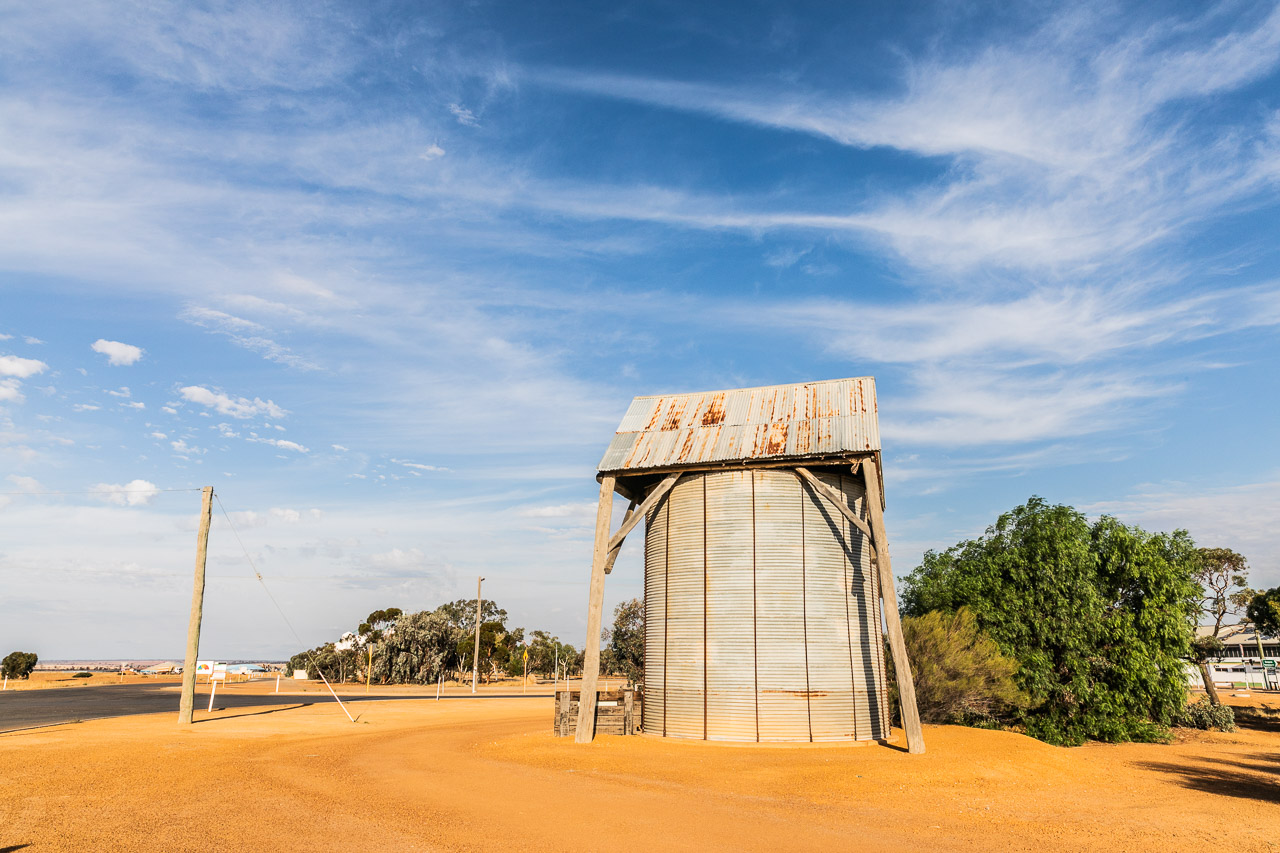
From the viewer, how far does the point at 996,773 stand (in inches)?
693

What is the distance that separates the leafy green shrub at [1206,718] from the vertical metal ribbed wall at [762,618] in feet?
69.2

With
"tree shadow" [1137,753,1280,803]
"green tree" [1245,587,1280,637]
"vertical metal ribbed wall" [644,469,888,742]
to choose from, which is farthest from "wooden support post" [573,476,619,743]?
"green tree" [1245,587,1280,637]

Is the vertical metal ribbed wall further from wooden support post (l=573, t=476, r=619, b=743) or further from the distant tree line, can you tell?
the distant tree line

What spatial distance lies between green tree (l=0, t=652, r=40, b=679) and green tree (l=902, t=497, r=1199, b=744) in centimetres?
8894

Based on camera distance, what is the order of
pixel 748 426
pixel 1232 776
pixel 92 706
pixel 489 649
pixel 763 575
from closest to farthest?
pixel 1232 776 < pixel 763 575 < pixel 748 426 < pixel 92 706 < pixel 489 649

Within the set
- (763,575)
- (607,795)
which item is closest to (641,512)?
(763,575)

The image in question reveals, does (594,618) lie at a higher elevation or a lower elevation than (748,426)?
lower

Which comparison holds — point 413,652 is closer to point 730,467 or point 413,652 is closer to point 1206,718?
point 730,467

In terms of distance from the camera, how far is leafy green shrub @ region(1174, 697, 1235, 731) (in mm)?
35250

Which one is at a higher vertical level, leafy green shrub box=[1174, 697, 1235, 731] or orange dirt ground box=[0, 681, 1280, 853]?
orange dirt ground box=[0, 681, 1280, 853]

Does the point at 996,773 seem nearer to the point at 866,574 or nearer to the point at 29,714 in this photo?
the point at 866,574

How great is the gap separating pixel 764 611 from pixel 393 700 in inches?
1300

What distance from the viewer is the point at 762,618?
2320 centimetres

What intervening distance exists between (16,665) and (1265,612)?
361ft
